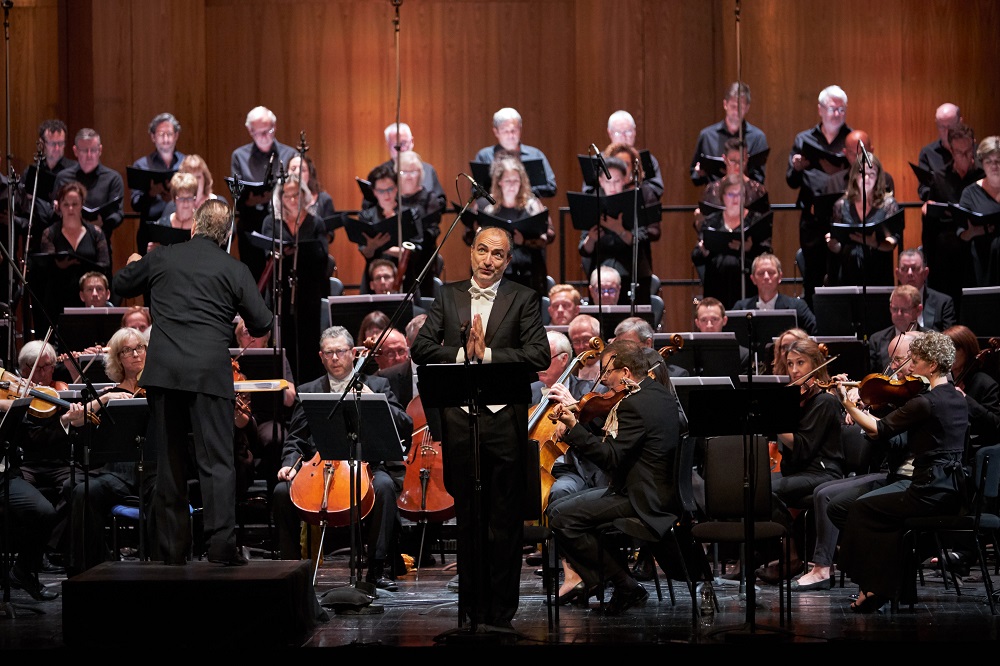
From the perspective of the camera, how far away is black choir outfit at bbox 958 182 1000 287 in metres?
8.76

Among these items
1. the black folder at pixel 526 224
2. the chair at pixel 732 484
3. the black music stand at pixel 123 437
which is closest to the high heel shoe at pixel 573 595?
the chair at pixel 732 484

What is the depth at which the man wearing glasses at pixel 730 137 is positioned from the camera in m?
9.66

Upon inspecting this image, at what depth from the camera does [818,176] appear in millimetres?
9648

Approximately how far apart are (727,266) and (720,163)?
0.77 metres

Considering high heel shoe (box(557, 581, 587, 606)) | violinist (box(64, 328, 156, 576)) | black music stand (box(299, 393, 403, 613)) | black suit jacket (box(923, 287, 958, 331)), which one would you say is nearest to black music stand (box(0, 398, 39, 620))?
violinist (box(64, 328, 156, 576))

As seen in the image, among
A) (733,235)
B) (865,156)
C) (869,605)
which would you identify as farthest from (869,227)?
(869,605)

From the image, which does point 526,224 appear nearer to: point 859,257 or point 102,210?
point 859,257

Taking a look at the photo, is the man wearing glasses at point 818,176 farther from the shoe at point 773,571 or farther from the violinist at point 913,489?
the violinist at point 913,489

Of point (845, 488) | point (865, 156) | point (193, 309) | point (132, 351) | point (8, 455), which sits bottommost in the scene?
point (845, 488)

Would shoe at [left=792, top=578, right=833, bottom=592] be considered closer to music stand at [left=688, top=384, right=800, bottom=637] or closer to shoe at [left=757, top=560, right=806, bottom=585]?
shoe at [left=757, top=560, right=806, bottom=585]

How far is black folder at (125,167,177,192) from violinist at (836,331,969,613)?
5.20 m

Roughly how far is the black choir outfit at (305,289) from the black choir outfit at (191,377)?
3805 millimetres

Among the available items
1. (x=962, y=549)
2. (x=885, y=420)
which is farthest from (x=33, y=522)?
(x=962, y=549)

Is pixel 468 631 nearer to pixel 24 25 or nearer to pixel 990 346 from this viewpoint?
pixel 990 346
